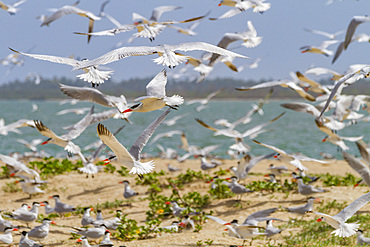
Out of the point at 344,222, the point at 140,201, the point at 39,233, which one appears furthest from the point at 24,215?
the point at 344,222

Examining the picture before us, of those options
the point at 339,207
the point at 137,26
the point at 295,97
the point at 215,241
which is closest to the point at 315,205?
the point at 339,207

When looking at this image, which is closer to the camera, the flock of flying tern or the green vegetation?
the flock of flying tern

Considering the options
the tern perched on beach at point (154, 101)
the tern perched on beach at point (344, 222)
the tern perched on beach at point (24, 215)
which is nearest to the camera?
the tern perched on beach at point (154, 101)

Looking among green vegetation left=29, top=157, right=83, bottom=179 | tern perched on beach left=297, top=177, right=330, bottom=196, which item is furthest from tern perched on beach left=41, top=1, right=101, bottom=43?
tern perched on beach left=297, top=177, right=330, bottom=196

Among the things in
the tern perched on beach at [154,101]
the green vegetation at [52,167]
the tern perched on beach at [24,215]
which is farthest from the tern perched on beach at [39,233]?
the green vegetation at [52,167]

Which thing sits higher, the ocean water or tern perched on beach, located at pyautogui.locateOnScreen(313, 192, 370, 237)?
tern perched on beach, located at pyautogui.locateOnScreen(313, 192, 370, 237)

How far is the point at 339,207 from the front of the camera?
7598mm

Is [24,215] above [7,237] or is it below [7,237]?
below

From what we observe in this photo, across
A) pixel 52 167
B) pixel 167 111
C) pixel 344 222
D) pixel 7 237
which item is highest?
pixel 167 111

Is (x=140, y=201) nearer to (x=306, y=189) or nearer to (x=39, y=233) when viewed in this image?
(x=39, y=233)

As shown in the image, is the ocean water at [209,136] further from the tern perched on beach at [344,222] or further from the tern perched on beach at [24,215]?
the tern perched on beach at [344,222]

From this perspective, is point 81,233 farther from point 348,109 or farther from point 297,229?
point 348,109

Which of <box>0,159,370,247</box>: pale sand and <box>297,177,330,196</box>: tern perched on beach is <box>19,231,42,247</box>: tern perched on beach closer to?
<box>0,159,370,247</box>: pale sand

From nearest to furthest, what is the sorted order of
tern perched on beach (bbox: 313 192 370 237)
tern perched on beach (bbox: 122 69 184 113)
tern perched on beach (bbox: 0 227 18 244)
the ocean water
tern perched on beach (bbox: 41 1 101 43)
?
tern perched on beach (bbox: 122 69 184 113) → tern perched on beach (bbox: 313 192 370 237) → tern perched on beach (bbox: 0 227 18 244) → tern perched on beach (bbox: 41 1 101 43) → the ocean water
